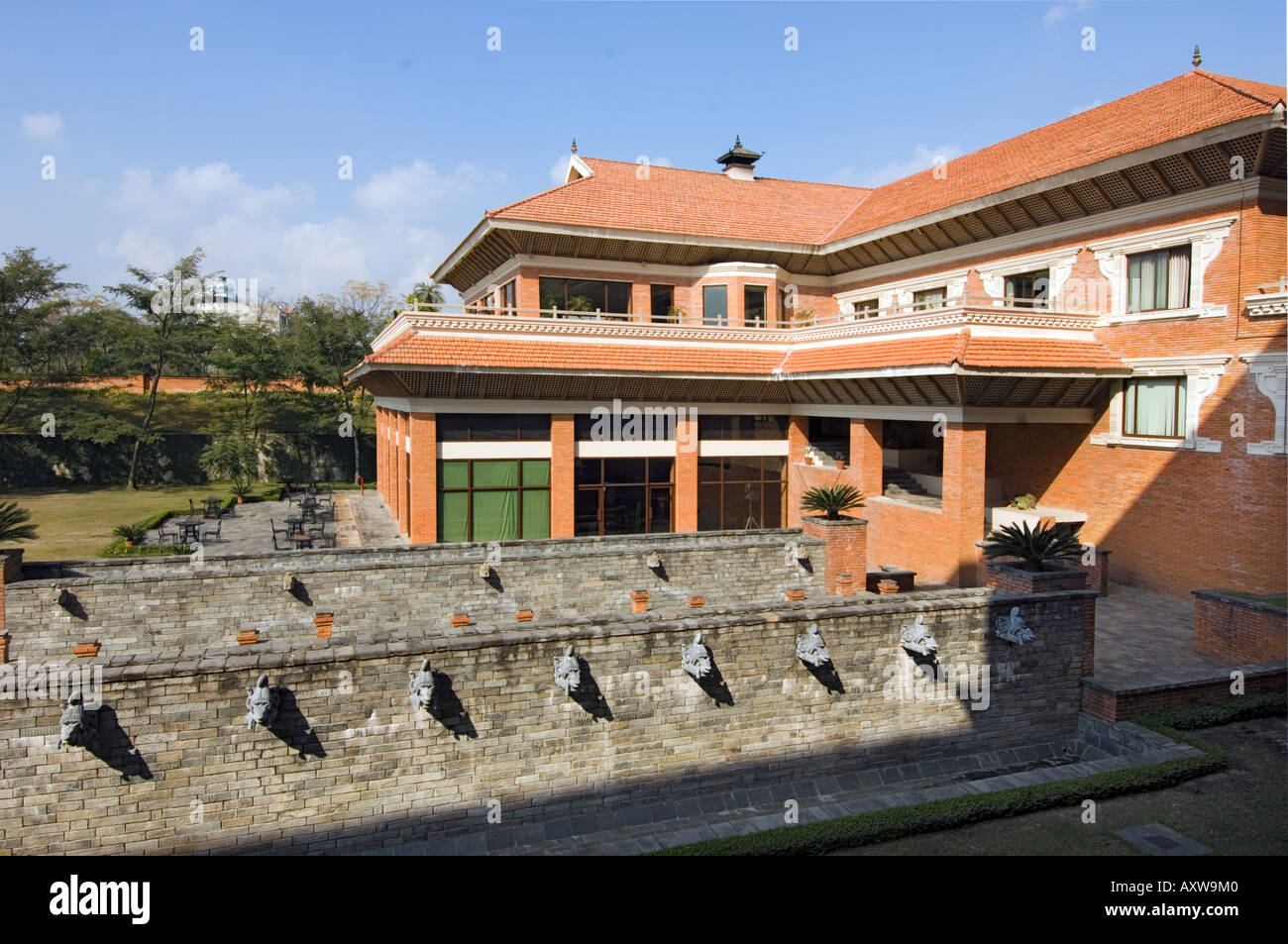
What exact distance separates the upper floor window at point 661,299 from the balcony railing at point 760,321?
348 mm

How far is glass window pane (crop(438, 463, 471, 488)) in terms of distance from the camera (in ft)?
77.3

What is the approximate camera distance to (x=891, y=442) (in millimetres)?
29750

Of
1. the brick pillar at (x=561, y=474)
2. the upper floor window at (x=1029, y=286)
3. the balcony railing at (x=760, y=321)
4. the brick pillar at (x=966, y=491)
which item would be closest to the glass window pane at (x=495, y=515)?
the brick pillar at (x=561, y=474)

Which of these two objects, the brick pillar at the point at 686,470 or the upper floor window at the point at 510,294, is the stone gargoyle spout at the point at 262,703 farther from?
the upper floor window at the point at 510,294

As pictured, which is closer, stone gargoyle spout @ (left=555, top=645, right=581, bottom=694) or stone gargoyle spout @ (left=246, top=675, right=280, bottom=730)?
stone gargoyle spout @ (left=246, top=675, right=280, bottom=730)

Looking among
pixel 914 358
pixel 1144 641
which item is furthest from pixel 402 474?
pixel 1144 641

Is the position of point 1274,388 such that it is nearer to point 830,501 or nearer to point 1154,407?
point 1154,407

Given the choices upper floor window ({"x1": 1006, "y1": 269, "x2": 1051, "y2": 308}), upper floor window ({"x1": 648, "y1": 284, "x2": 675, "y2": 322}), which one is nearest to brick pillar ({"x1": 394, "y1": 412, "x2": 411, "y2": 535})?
upper floor window ({"x1": 648, "y1": 284, "x2": 675, "y2": 322})

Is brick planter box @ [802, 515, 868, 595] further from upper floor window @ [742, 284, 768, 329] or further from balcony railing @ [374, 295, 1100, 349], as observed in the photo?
upper floor window @ [742, 284, 768, 329]

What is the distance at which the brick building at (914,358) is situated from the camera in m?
19.3

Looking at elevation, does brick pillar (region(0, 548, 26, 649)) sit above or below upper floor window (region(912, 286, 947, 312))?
below

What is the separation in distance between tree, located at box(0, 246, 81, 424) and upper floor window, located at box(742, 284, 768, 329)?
132 ft

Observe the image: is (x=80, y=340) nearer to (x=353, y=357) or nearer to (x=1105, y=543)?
(x=353, y=357)
